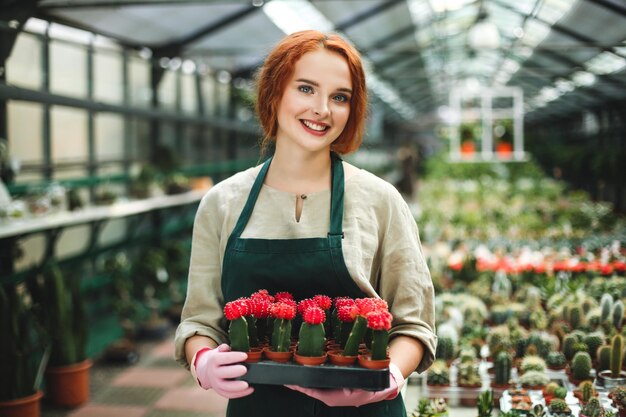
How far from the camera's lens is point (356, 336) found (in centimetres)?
129

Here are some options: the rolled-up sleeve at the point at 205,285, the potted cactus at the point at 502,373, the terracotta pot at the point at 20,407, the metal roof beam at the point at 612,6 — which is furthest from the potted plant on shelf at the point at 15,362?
the metal roof beam at the point at 612,6

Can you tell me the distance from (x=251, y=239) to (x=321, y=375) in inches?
13.3

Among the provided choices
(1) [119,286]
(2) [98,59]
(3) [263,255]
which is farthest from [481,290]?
(2) [98,59]

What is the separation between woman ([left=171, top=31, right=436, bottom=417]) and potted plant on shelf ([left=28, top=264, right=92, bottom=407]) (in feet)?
10.1

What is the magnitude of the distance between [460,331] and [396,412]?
7.77ft

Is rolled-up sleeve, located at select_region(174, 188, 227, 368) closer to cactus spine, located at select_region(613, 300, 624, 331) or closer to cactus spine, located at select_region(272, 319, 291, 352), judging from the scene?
cactus spine, located at select_region(272, 319, 291, 352)

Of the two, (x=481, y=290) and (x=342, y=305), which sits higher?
(x=342, y=305)

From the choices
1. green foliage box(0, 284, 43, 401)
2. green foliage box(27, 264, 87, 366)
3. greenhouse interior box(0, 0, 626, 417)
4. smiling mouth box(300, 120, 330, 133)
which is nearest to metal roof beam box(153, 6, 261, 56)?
greenhouse interior box(0, 0, 626, 417)

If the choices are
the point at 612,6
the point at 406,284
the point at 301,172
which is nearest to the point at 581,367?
the point at 406,284

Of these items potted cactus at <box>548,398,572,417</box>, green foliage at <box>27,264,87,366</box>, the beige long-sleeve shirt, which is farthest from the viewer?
green foliage at <box>27,264,87,366</box>

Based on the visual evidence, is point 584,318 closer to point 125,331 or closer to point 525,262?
point 525,262

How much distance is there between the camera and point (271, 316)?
137 centimetres

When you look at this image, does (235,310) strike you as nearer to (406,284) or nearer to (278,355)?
(278,355)

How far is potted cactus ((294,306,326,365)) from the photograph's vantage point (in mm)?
1285
